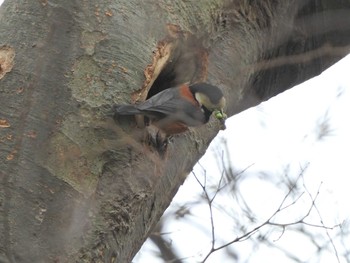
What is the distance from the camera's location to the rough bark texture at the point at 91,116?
8.03ft

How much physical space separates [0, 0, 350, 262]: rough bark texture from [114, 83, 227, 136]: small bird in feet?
0.23

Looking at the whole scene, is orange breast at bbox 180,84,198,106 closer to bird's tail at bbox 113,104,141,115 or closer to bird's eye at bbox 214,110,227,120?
bird's eye at bbox 214,110,227,120

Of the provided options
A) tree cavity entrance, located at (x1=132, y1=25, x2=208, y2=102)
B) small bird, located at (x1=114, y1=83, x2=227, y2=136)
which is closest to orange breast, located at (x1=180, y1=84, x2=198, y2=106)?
small bird, located at (x1=114, y1=83, x2=227, y2=136)

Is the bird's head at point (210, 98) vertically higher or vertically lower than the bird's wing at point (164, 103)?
higher

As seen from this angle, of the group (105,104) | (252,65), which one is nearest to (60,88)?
(105,104)

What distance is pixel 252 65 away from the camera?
11.7 ft

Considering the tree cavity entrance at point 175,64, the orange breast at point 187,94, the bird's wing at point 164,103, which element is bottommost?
the bird's wing at point 164,103

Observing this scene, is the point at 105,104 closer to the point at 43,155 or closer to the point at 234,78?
the point at 43,155

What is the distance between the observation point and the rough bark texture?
8.03 feet

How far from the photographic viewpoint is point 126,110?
2.69 m

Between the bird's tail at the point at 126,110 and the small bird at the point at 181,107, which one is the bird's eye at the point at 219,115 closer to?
the small bird at the point at 181,107

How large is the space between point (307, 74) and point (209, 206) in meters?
0.92

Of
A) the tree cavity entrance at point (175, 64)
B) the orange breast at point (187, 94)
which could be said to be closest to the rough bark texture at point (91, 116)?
the tree cavity entrance at point (175, 64)

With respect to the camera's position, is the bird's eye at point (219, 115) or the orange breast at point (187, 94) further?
the bird's eye at point (219, 115)
